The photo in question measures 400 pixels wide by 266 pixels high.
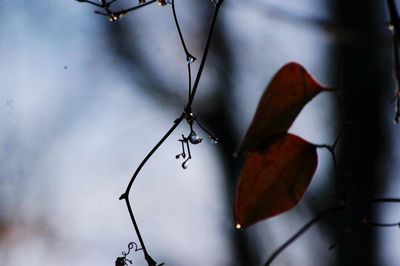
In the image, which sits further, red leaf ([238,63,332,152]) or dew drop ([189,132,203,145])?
dew drop ([189,132,203,145])

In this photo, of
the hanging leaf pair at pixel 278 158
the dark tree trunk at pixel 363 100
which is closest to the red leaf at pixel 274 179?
the hanging leaf pair at pixel 278 158

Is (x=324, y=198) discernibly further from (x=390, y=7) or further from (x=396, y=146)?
(x=390, y=7)

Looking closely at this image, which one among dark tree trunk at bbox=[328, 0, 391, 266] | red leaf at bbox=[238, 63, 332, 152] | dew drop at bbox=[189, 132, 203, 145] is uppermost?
dark tree trunk at bbox=[328, 0, 391, 266]

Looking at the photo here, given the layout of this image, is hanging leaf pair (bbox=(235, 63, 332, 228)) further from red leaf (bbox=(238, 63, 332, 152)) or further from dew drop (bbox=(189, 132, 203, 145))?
dew drop (bbox=(189, 132, 203, 145))

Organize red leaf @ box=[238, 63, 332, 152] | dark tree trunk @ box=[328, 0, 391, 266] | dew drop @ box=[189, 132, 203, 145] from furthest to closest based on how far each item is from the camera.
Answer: dark tree trunk @ box=[328, 0, 391, 266], dew drop @ box=[189, 132, 203, 145], red leaf @ box=[238, 63, 332, 152]

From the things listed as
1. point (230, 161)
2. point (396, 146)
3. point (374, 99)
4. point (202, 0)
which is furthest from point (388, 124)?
point (202, 0)

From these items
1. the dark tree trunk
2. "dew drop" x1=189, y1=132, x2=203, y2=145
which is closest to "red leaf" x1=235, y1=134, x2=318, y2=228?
"dew drop" x1=189, y1=132, x2=203, y2=145
